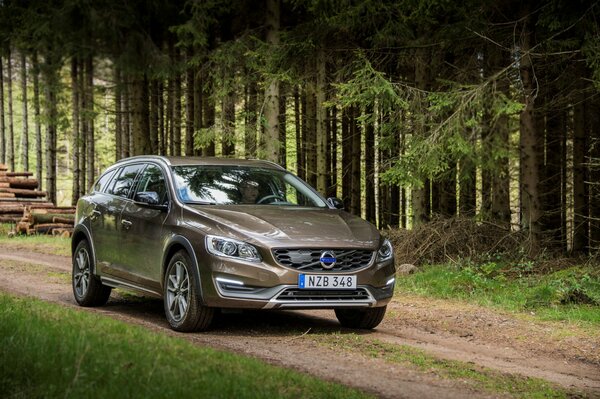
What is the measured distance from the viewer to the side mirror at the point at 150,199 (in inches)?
356

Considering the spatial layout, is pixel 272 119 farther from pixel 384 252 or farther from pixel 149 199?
pixel 384 252

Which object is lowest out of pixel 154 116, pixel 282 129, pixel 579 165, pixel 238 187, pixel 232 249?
pixel 232 249

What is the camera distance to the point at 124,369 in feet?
18.4

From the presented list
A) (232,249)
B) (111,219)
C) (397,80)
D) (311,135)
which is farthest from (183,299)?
(311,135)

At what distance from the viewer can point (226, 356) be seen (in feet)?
21.6

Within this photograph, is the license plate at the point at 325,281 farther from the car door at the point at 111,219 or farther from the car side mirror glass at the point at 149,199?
the car door at the point at 111,219

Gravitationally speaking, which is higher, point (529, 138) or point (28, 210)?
point (529, 138)

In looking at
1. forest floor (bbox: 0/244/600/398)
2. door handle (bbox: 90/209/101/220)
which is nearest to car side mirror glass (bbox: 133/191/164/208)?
forest floor (bbox: 0/244/600/398)

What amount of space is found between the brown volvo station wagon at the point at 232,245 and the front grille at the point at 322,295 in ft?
0.03

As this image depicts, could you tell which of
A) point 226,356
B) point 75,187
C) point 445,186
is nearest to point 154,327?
point 226,356

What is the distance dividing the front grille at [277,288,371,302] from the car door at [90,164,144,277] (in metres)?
2.76

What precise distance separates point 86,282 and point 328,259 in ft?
13.5

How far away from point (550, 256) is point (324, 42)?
7878 mm

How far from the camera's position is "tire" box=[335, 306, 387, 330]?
29.6 feet
